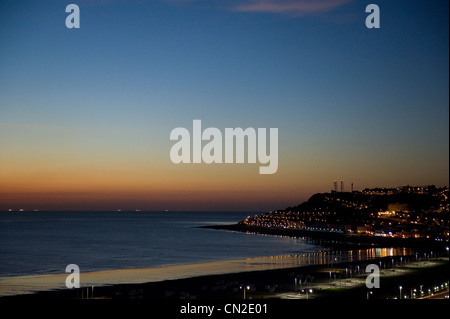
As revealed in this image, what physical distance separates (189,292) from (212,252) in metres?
30.9

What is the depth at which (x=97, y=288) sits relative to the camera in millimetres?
27484

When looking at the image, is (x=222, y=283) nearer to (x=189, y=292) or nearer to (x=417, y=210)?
(x=189, y=292)

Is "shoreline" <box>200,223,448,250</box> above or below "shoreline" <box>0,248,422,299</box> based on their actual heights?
below

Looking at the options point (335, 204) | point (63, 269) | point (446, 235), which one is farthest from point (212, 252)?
point (335, 204)

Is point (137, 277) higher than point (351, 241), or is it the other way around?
point (137, 277)

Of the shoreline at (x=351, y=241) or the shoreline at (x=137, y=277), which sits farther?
the shoreline at (x=351, y=241)

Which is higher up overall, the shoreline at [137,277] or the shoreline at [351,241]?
the shoreline at [137,277]

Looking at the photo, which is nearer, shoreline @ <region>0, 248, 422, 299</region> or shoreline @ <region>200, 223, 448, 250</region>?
shoreline @ <region>0, 248, 422, 299</region>

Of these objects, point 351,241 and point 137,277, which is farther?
point 351,241

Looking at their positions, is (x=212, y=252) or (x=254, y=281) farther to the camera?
(x=212, y=252)
